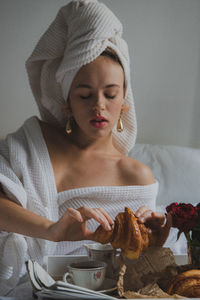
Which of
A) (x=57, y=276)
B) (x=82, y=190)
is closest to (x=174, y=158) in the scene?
(x=82, y=190)

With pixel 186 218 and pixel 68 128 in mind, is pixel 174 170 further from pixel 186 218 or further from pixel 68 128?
pixel 186 218

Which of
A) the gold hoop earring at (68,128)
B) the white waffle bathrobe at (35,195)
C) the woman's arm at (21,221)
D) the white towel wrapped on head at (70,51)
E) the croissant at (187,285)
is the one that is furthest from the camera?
the gold hoop earring at (68,128)

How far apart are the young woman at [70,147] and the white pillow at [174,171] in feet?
1.35

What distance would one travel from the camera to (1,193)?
1.10m

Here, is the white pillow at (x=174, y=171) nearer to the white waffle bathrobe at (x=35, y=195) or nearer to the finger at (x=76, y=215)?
the white waffle bathrobe at (x=35, y=195)

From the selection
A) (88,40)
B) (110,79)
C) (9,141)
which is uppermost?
(88,40)

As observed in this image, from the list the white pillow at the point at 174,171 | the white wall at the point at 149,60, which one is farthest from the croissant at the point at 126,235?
the white wall at the point at 149,60

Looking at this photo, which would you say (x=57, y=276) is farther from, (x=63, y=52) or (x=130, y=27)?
(x=130, y=27)

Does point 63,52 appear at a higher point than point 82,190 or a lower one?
higher

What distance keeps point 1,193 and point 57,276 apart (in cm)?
34

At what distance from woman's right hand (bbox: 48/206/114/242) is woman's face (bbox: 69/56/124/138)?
0.34 meters

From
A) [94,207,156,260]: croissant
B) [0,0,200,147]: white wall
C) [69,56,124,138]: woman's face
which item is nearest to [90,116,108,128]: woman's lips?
[69,56,124,138]: woman's face

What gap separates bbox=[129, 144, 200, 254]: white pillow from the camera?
67.5 inches

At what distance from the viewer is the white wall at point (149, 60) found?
72.9 inches
